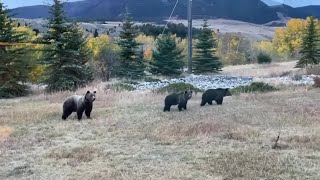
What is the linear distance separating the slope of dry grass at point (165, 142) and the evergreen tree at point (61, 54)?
8833 millimetres

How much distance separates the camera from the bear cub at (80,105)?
43.7 ft

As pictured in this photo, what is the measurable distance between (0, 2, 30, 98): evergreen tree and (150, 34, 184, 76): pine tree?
10429 millimetres

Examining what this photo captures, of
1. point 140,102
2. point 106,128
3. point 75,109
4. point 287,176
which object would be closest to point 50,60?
point 140,102

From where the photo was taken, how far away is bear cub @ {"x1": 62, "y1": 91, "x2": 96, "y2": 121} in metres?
13.3

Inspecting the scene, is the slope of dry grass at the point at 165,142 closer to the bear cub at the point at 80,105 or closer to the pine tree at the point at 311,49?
the bear cub at the point at 80,105

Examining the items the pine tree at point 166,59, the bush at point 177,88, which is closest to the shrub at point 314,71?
the bush at point 177,88

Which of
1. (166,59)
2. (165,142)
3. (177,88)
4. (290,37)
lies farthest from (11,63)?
(290,37)

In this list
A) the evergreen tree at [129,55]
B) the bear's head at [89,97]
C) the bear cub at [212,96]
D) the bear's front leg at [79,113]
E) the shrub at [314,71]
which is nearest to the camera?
the bear's front leg at [79,113]

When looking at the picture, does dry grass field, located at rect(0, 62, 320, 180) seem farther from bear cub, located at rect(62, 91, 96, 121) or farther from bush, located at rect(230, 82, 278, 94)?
bush, located at rect(230, 82, 278, 94)

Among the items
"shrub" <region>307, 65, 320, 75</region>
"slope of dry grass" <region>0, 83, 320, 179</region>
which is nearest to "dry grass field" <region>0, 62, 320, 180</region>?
"slope of dry grass" <region>0, 83, 320, 179</region>

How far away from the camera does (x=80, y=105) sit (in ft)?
43.8

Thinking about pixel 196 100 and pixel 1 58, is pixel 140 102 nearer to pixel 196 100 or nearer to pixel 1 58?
pixel 196 100

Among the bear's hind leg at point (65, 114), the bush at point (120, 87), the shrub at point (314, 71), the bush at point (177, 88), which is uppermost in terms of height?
the shrub at point (314, 71)

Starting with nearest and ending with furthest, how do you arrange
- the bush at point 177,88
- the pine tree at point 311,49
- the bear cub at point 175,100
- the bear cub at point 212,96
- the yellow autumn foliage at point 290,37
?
the bear cub at point 175,100 → the bear cub at point 212,96 → the bush at point 177,88 → the pine tree at point 311,49 → the yellow autumn foliage at point 290,37
